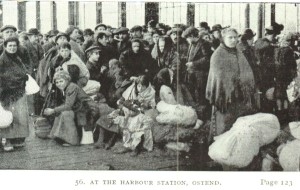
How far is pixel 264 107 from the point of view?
9.66 ft

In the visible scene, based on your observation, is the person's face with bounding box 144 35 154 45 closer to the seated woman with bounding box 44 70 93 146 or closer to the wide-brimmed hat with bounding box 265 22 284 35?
the seated woman with bounding box 44 70 93 146

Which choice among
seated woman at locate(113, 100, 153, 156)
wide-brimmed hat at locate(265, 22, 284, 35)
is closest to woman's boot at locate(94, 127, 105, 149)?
seated woman at locate(113, 100, 153, 156)

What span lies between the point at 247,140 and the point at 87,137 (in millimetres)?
1079

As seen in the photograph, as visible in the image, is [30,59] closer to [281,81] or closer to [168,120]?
[168,120]

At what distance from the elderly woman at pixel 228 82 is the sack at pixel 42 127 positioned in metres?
1.10

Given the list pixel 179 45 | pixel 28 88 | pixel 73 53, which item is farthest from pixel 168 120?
pixel 28 88

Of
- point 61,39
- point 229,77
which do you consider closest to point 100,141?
point 61,39

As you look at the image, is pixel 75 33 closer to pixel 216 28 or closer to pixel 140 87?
pixel 140 87

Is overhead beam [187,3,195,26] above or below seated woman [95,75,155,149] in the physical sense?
above

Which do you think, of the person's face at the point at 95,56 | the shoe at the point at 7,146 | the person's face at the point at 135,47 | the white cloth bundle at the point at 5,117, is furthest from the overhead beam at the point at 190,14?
the shoe at the point at 7,146

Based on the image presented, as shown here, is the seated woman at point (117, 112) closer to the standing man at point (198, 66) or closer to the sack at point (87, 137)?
the sack at point (87, 137)

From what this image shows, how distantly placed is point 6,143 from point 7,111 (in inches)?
8.6

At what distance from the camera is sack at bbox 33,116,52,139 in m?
2.97

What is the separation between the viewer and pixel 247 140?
9.63ft
